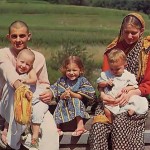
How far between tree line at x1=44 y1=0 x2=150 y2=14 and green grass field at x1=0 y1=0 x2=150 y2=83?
0.46 feet

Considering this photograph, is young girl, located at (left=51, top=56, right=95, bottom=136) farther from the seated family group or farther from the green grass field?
the green grass field

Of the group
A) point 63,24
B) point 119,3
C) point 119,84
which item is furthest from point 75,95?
point 119,3

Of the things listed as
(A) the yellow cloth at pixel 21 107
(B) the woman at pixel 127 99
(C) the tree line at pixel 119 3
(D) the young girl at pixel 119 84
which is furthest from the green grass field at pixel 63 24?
(A) the yellow cloth at pixel 21 107

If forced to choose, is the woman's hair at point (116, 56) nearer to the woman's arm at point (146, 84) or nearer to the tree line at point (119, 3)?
the woman's arm at point (146, 84)

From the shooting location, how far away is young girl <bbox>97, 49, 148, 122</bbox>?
3.69 m

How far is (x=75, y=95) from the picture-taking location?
383cm

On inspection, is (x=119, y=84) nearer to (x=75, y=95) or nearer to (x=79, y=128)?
(x=75, y=95)

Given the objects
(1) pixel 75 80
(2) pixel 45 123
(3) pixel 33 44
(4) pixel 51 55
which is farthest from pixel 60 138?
(3) pixel 33 44

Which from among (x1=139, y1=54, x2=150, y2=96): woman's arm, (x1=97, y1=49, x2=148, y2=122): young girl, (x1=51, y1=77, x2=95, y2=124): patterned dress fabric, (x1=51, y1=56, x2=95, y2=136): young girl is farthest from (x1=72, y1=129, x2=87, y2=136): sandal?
(x1=139, y1=54, x2=150, y2=96): woman's arm

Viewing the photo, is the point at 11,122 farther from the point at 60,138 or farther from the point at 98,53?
the point at 98,53

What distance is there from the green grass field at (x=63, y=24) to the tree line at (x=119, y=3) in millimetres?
139

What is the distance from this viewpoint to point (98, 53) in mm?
9133

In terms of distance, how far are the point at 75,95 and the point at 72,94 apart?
0.03m

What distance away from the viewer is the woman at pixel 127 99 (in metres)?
3.61
